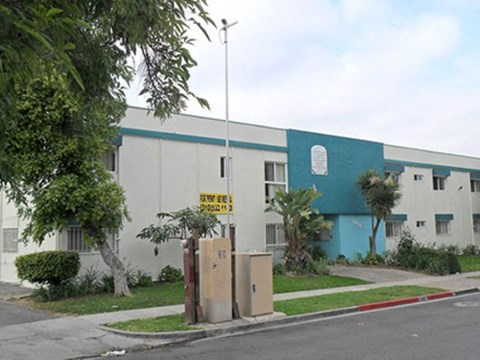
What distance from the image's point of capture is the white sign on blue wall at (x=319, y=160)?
25938mm

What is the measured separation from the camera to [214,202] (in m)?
21.5

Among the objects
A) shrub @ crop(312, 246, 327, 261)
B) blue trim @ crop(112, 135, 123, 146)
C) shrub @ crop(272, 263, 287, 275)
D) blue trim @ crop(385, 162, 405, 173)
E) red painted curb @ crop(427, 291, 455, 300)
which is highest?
blue trim @ crop(385, 162, 405, 173)

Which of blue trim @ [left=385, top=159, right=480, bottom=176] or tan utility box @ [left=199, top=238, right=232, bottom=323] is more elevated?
blue trim @ [left=385, top=159, right=480, bottom=176]

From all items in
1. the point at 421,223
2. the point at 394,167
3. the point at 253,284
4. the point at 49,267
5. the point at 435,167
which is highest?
the point at 435,167

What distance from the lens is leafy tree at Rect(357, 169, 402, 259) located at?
82.3ft

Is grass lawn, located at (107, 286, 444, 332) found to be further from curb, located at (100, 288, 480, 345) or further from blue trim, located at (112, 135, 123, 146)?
blue trim, located at (112, 135, 123, 146)

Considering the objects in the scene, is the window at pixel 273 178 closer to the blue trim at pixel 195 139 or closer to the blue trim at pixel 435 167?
the blue trim at pixel 195 139

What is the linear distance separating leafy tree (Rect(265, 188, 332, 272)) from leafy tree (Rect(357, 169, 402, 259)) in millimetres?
4783

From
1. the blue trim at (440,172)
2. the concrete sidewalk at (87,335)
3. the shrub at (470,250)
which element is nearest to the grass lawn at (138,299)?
the concrete sidewalk at (87,335)

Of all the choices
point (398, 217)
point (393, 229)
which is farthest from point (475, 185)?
point (393, 229)

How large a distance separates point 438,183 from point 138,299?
26.2 m

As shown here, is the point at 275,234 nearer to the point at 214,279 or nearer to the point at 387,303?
the point at 387,303

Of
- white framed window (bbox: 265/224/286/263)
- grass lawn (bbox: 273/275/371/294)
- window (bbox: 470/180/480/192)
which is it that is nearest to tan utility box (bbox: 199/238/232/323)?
grass lawn (bbox: 273/275/371/294)

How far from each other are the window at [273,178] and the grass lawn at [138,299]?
5.68 meters
